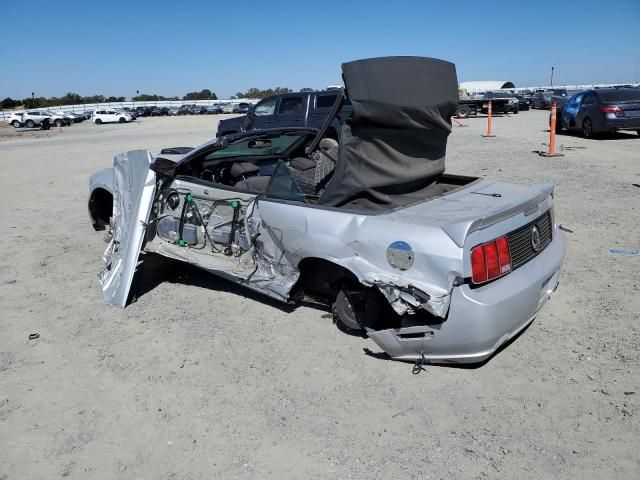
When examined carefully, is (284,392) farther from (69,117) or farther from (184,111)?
(184,111)

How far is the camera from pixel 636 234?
595cm

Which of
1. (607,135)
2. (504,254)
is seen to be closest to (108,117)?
(607,135)

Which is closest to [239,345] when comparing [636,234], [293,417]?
[293,417]

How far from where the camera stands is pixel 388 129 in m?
3.73

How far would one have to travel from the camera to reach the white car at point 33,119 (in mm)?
44391

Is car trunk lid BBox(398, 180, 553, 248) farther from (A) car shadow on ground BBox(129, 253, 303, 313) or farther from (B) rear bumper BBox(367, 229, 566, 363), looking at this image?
(A) car shadow on ground BBox(129, 253, 303, 313)

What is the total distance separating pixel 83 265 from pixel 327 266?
133 inches

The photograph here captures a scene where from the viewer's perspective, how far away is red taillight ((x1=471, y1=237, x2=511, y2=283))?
306cm

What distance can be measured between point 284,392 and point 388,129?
193cm

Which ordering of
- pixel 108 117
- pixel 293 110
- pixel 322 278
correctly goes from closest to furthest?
pixel 322 278 → pixel 293 110 → pixel 108 117

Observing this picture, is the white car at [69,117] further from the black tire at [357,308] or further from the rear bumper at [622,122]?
the black tire at [357,308]

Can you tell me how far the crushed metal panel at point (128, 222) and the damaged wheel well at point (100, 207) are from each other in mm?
1628

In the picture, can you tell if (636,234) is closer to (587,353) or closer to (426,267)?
(587,353)

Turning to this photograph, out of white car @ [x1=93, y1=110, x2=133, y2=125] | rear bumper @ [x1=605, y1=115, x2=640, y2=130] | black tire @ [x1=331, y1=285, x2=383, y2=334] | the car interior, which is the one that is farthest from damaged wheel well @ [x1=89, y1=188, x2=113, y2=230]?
white car @ [x1=93, y1=110, x2=133, y2=125]
